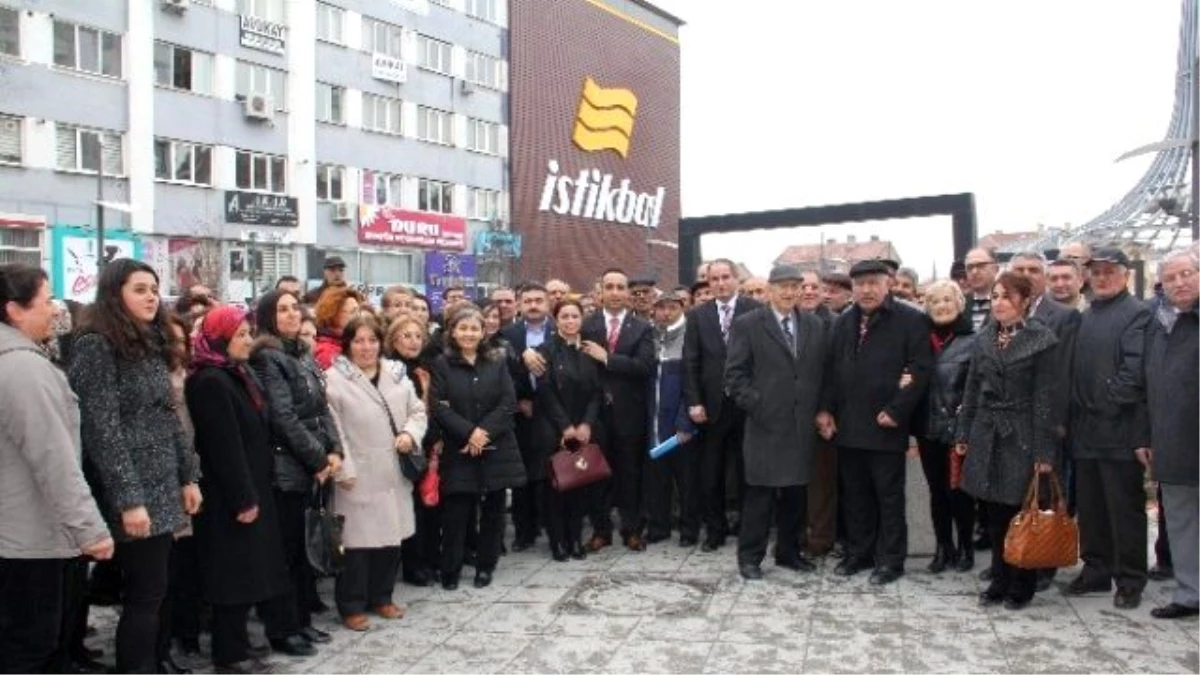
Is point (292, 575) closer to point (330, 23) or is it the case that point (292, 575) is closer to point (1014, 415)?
point (1014, 415)

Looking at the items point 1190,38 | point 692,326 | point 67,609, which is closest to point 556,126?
point 1190,38

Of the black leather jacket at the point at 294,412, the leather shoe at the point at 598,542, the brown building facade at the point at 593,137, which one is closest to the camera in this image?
the black leather jacket at the point at 294,412

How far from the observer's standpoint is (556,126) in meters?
47.0

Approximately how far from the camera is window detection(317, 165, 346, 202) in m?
34.8

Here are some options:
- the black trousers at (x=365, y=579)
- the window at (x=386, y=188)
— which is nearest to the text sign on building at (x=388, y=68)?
the window at (x=386, y=188)

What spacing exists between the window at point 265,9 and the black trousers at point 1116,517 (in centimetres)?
3084

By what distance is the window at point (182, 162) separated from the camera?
29328mm

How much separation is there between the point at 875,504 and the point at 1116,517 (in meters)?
1.42

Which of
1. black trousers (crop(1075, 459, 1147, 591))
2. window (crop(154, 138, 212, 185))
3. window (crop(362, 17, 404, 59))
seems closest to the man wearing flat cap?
black trousers (crop(1075, 459, 1147, 591))

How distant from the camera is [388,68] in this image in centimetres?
3744

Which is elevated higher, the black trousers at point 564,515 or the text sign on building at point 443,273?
the text sign on building at point 443,273

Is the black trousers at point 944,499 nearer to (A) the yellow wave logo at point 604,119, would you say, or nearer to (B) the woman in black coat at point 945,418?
(B) the woman in black coat at point 945,418

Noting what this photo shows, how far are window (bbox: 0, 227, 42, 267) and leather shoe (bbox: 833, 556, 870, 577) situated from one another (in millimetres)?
24398

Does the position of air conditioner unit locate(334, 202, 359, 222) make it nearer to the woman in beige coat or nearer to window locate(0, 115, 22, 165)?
window locate(0, 115, 22, 165)
